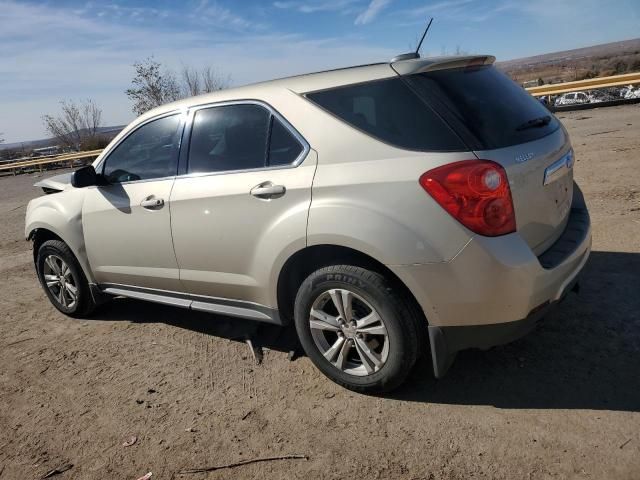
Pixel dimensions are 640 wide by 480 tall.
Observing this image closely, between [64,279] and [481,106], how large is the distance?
3840 mm

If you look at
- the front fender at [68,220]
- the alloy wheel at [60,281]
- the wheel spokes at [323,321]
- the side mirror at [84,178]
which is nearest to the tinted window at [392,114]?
the wheel spokes at [323,321]

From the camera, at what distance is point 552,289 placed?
8.59 feet

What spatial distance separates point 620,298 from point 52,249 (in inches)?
182

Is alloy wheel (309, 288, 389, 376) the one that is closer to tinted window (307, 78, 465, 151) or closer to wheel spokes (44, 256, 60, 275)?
tinted window (307, 78, 465, 151)

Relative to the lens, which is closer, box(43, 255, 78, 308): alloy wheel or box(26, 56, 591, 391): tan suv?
box(26, 56, 591, 391): tan suv

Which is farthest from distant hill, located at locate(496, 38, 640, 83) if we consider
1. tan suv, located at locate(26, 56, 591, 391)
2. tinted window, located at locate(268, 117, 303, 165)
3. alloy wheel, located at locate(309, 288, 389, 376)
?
alloy wheel, located at locate(309, 288, 389, 376)

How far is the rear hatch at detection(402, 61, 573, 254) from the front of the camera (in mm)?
2551

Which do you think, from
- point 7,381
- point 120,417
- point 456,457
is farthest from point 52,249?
point 456,457

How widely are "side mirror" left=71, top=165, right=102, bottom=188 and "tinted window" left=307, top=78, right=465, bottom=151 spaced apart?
210 cm

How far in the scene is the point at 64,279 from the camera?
183 inches

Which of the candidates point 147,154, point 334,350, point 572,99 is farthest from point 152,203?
point 572,99

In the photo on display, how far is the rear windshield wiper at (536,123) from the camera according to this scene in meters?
2.82

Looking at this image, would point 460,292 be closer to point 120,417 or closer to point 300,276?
point 300,276

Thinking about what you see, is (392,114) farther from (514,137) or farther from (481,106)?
(514,137)
